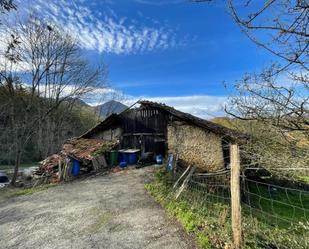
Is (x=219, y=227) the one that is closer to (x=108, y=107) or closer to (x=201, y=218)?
(x=201, y=218)

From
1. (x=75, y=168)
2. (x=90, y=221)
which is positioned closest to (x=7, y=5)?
(x=90, y=221)

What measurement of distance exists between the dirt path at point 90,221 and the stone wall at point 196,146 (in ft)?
13.4

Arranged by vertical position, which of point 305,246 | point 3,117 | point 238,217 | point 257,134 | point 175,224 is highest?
point 3,117

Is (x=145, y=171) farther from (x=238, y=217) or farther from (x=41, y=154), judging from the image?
(x=41, y=154)

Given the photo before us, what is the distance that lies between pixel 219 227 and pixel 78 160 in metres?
10.8

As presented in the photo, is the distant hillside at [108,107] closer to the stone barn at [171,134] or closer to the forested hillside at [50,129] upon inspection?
the forested hillside at [50,129]

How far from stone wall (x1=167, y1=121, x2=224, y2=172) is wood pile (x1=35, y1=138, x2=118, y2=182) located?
13.3ft

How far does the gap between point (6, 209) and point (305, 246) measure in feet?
29.7

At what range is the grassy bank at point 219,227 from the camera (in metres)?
4.20

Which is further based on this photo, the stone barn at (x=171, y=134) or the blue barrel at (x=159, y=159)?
the blue barrel at (x=159, y=159)

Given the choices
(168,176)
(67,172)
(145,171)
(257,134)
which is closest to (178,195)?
(168,176)

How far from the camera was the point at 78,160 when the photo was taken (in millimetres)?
14375

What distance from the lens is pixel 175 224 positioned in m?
5.93

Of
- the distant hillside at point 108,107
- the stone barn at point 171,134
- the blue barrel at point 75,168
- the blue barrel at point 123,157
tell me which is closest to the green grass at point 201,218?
the stone barn at point 171,134
